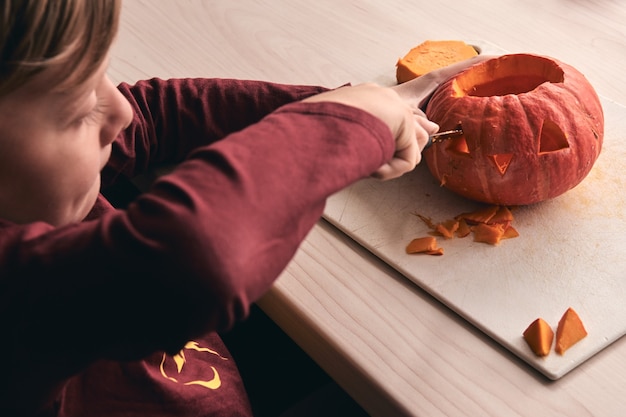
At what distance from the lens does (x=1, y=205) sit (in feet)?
1.88

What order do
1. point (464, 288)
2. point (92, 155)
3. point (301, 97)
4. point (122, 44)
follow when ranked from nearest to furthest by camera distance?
point (92, 155) < point (464, 288) < point (301, 97) < point (122, 44)

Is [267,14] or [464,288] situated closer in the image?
[464,288]

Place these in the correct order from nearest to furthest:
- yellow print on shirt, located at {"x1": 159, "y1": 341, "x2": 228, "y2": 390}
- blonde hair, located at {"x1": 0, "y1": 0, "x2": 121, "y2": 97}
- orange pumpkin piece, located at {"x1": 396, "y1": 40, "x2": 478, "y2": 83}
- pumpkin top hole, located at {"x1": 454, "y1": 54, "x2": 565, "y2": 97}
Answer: blonde hair, located at {"x1": 0, "y1": 0, "x2": 121, "y2": 97}
yellow print on shirt, located at {"x1": 159, "y1": 341, "x2": 228, "y2": 390}
pumpkin top hole, located at {"x1": 454, "y1": 54, "x2": 565, "y2": 97}
orange pumpkin piece, located at {"x1": 396, "y1": 40, "x2": 478, "y2": 83}

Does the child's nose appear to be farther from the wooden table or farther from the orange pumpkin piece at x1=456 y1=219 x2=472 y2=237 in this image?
the orange pumpkin piece at x1=456 y1=219 x2=472 y2=237

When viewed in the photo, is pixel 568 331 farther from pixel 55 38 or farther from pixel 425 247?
pixel 55 38

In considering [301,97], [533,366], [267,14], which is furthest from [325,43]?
[533,366]

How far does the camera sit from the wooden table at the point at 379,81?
0.63 metres

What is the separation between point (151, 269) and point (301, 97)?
0.42 meters

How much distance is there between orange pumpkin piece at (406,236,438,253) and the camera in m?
0.76

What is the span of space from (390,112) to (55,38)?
28 centimetres

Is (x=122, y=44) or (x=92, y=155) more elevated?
(x=92, y=155)

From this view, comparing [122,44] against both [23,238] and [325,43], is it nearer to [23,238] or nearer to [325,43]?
[325,43]

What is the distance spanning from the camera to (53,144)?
55 cm

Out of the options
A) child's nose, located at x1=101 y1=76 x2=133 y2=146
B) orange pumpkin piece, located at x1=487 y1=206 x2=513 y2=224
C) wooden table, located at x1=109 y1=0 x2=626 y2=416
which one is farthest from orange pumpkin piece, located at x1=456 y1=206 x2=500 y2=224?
child's nose, located at x1=101 y1=76 x2=133 y2=146
